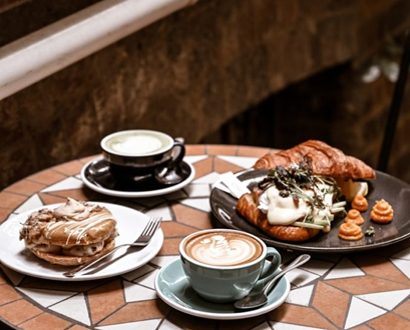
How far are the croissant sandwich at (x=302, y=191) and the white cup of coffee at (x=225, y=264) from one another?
0.15 m

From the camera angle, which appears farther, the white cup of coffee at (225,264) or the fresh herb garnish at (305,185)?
the fresh herb garnish at (305,185)

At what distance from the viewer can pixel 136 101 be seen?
2.71 m

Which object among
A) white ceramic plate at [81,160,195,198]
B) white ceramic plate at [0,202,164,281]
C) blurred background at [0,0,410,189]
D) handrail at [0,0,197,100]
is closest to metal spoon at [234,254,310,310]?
white ceramic plate at [0,202,164,281]

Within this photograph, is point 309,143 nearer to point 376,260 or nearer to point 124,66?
point 376,260

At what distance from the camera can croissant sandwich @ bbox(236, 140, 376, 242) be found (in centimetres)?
139

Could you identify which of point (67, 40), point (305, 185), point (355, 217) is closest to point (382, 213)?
point (355, 217)

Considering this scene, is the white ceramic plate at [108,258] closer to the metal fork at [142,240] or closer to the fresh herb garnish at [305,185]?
the metal fork at [142,240]

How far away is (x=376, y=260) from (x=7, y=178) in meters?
1.17

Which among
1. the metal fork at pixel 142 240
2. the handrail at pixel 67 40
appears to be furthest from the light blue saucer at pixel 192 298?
the handrail at pixel 67 40

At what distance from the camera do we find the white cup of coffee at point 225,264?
3.78ft

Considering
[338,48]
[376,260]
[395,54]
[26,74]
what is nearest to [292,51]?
[338,48]

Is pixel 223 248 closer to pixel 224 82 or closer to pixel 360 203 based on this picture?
pixel 360 203

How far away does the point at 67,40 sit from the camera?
1905mm

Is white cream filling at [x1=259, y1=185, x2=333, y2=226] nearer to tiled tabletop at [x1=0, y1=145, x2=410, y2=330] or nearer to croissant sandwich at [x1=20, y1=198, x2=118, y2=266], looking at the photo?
tiled tabletop at [x1=0, y1=145, x2=410, y2=330]
